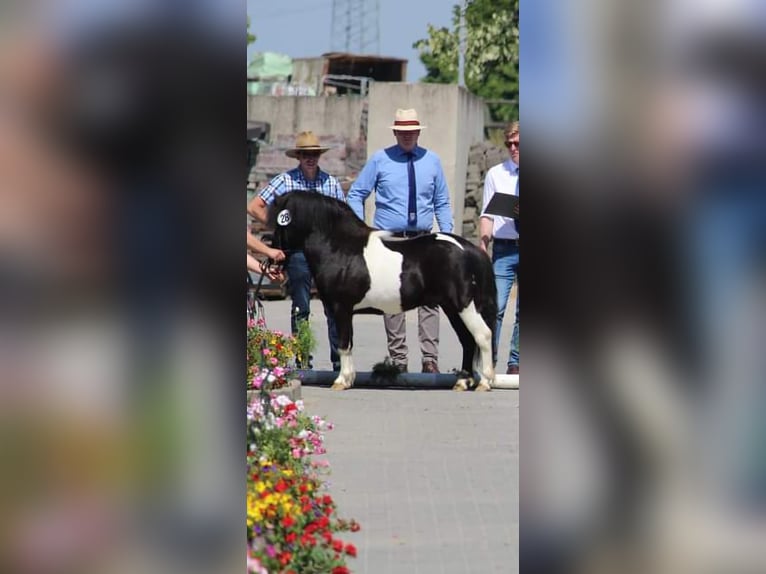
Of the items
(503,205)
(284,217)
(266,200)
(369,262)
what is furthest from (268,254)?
(503,205)

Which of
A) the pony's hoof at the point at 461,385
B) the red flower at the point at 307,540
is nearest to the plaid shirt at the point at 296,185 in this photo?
the pony's hoof at the point at 461,385

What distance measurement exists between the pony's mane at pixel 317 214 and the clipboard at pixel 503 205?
0.87 metres

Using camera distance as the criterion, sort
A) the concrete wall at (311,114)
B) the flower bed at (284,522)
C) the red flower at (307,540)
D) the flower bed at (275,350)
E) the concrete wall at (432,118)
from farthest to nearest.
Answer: the concrete wall at (311,114) < the concrete wall at (432,118) < the flower bed at (275,350) < the red flower at (307,540) < the flower bed at (284,522)

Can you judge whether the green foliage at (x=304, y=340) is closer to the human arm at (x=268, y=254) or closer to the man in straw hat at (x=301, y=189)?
the man in straw hat at (x=301, y=189)

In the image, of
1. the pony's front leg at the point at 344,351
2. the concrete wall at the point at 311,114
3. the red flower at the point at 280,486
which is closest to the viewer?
the red flower at the point at 280,486

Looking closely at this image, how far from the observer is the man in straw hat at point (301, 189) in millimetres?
9680

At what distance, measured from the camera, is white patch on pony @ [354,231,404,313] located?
30.7 feet

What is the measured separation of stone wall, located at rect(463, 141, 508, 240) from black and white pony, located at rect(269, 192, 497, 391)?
1142 cm

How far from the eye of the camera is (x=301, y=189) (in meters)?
9.78
